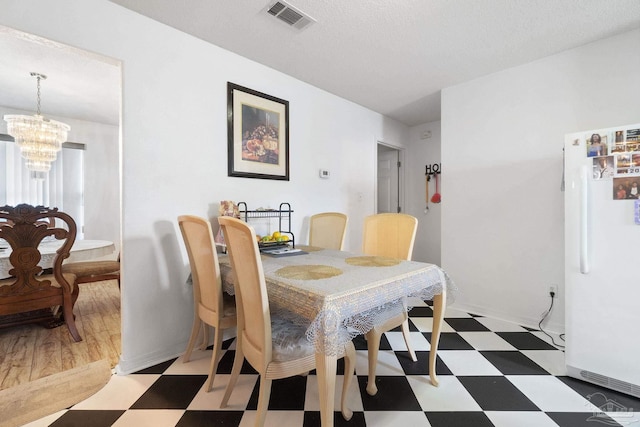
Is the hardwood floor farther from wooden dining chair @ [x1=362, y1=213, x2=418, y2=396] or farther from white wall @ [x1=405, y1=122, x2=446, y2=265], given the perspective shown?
white wall @ [x1=405, y1=122, x2=446, y2=265]

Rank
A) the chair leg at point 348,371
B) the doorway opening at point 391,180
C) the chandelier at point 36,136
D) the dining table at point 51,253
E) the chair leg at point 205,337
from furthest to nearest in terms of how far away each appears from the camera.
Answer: the doorway opening at point 391,180 < the chandelier at point 36,136 < the dining table at point 51,253 < the chair leg at point 205,337 < the chair leg at point 348,371

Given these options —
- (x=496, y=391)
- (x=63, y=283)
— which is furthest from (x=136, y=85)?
(x=496, y=391)

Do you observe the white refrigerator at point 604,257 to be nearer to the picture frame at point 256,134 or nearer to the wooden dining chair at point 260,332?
the wooden dining chair at point 260,332

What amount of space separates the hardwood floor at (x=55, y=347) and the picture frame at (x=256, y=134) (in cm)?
165

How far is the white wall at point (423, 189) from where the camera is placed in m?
4.14

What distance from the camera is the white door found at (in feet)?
14.7

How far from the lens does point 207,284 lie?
5.54 ft

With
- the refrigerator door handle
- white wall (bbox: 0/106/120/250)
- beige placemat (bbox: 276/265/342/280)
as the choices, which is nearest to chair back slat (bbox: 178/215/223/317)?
beige placemat (bbox: 276/265/342/280)

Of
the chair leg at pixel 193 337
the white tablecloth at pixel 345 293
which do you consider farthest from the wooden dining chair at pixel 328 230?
the chair leg at pixel 193 337

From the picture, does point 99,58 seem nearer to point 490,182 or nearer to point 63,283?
point 63,283

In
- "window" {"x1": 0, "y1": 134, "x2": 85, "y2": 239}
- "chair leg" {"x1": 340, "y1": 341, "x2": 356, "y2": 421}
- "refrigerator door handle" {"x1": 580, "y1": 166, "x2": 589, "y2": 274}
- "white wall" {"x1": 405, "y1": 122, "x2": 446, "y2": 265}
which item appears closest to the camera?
"chair leg" {"x1": 340, "y1": 341, "x2": 356, "y2": 421}

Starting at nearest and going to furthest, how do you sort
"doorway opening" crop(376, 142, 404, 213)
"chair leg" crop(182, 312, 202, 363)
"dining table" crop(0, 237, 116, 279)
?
"chair leg" crop(182, 312, 202, 363) < "dining table" crop(0, 237, 116, 279) < "doorway opening" crop(376, 142, 404, 213)

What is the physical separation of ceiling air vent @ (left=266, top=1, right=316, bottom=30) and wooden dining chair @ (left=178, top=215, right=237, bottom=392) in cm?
144

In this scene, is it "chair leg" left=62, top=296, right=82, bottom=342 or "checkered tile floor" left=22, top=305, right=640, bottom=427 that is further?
"chair leg" left=62, top=296, right=82, bottom=342
